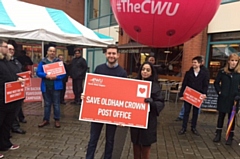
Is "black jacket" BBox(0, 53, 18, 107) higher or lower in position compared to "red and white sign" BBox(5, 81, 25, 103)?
higher

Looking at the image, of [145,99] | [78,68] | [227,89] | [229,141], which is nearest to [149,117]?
[145,99]

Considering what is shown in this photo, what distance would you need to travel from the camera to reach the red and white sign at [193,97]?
4.92 metres

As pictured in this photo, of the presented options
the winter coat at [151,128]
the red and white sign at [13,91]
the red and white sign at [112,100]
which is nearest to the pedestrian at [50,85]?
the red and white sign at [13,91]

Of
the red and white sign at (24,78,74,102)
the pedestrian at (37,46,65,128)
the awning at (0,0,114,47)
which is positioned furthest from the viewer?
the red and white sign at (24,78,74,102)

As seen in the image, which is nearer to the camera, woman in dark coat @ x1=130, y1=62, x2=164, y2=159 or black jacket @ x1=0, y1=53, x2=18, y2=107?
woman in dark coat @ x1=130, y1=62, x2=164, y2=159

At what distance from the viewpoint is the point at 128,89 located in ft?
9.82

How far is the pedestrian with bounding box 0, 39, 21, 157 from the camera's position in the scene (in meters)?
3.54

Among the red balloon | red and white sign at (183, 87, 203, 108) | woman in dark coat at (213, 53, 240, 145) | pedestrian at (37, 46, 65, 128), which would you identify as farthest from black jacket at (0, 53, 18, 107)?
woman in dark coat at (213, 53, 240, 145)

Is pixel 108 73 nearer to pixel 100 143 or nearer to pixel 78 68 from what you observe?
pixel 100 143

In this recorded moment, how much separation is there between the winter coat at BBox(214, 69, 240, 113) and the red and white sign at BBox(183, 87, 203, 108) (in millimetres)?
407

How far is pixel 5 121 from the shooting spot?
3777 mm

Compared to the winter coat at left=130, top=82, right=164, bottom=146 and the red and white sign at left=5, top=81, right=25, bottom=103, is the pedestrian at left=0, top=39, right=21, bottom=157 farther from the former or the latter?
the winter coat at left=130, top=82, right=164, bottom=146

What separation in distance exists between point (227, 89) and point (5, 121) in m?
4.24

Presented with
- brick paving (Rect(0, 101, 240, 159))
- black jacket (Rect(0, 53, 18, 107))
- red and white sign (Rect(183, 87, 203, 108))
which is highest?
black jacket (Rect(0, 53, 18, 107))
